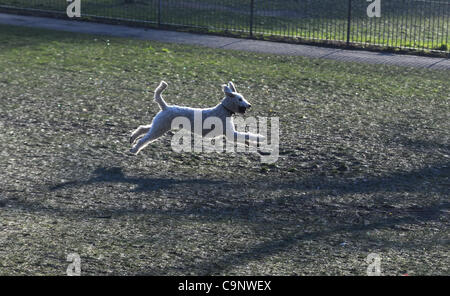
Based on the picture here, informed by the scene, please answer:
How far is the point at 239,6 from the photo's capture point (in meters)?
21.9

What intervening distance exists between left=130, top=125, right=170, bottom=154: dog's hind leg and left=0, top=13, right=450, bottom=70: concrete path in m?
8.19

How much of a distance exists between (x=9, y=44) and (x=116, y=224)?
1027 cm

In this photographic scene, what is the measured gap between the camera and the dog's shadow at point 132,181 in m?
8.19

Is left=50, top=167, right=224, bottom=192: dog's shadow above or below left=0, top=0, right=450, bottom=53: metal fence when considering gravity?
below

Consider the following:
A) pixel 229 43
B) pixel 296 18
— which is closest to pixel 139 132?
pixel 229 43

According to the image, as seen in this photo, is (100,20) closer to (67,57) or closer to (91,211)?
(67,57)

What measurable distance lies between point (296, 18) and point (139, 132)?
12.6 meters

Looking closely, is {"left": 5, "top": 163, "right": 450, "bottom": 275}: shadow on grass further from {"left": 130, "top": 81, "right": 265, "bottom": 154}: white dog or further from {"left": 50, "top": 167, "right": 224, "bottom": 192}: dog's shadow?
{"left": 130, "top": 81, "right": 265, "bottom": 154}: white dog

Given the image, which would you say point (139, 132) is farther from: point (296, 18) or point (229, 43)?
point (296, 18)

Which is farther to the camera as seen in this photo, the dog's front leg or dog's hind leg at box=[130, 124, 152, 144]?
dog's hind leg at box=[130, 124, 152, 144]

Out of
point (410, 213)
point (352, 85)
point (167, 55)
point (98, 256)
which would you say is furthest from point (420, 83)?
point (98, 256)

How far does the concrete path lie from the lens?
53.2 ft

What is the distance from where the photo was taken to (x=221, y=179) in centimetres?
857

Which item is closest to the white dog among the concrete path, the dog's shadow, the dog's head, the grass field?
the dog's head
